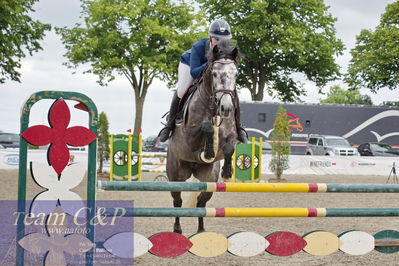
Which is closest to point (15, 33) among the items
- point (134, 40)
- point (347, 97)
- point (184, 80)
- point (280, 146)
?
point (134, 40)

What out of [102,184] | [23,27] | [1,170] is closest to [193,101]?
[102,184]

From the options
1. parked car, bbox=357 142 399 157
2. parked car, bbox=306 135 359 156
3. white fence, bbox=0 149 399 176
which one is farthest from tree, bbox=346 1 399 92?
white fence, bbox=0 149 399 176

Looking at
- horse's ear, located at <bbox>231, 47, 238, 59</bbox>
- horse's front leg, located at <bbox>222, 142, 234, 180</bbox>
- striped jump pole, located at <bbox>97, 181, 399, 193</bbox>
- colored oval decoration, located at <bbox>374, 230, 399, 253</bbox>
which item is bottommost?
colored oval decoration, located at <bbox>374, 230, 399, 253</bbox>

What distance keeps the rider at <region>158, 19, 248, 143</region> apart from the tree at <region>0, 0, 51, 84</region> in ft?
47.1

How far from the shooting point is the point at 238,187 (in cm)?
317

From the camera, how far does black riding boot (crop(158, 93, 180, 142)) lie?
4.87 metres

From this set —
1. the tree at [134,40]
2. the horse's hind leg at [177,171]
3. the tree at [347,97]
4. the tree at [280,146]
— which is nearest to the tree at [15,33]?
the tree at [134,40]

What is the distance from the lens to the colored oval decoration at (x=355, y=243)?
11.2 feet

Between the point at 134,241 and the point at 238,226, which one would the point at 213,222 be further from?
the point at 134,241

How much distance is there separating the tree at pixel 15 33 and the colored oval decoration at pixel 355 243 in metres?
16.6

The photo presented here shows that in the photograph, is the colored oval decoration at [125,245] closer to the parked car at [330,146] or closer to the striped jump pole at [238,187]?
the striped jump pole at [238,187]

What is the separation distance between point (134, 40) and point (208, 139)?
76.0 ft

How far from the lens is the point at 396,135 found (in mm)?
26609

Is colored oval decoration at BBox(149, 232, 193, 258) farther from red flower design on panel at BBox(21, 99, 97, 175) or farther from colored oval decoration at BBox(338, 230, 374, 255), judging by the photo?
colored oval decoration at BBox(338, 230, 374, 255)
